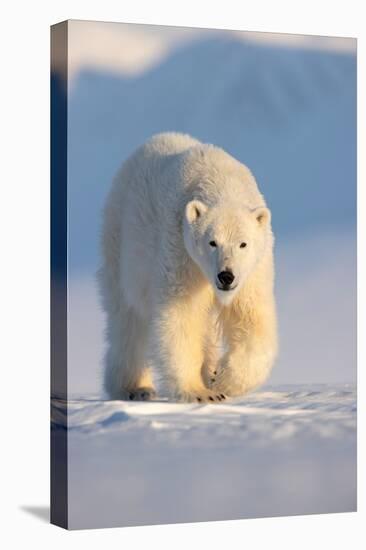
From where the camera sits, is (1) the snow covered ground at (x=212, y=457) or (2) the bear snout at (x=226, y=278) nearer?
(2) the bear snout at (x=226, y=278)

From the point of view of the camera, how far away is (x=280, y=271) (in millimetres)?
10805

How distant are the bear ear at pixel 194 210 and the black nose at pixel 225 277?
0.48 meters

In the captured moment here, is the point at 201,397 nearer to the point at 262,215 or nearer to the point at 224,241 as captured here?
the point at 224,241

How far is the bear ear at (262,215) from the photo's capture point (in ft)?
33.0

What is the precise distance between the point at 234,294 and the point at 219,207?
2.02 ft

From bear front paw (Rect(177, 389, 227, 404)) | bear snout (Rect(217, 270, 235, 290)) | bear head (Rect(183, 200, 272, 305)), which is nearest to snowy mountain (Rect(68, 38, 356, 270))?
bear head (Rect(183, 200, 272, 305))

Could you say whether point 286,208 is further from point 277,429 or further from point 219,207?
point 277,429

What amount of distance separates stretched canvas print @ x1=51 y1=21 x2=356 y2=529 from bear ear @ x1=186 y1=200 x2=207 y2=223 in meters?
0.01

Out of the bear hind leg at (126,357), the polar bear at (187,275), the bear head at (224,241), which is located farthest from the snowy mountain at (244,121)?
the bear head at (224,241)

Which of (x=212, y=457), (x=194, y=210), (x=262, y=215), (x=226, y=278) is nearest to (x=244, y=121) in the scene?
(x=262, y=215)

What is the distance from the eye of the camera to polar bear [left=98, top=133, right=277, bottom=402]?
32.7ft

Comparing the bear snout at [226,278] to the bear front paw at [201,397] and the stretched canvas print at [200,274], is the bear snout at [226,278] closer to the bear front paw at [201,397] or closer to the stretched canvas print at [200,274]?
the stretched canvas print at [200,274]

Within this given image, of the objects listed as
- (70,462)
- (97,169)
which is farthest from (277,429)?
(97,169)

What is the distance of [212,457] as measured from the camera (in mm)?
10375
